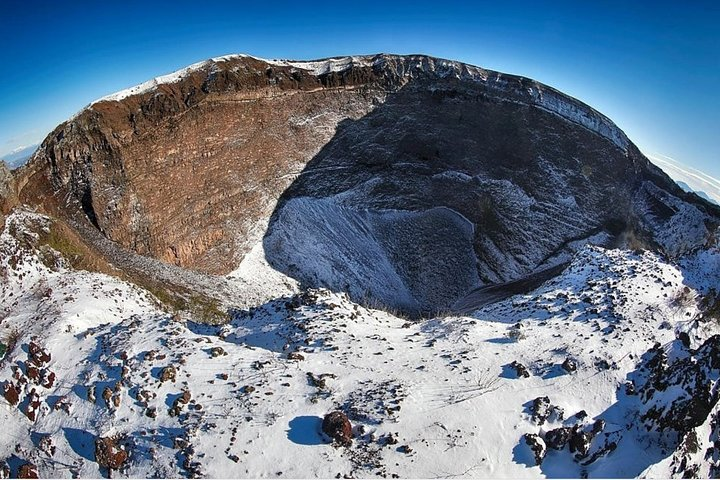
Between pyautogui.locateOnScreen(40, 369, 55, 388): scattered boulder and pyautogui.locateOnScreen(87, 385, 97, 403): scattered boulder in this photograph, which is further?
pyautogui.locateOnScreen(40, 369, 55, 388): scattered boulder

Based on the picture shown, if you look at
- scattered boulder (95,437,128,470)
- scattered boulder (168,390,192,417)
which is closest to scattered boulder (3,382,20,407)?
scattered boulder (95,437,128,470)

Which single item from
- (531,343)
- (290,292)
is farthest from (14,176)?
(531,343)

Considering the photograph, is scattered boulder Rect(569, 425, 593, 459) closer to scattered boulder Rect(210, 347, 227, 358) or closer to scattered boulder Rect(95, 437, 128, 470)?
scattered boulder Rect(210, 347, 227, 358)

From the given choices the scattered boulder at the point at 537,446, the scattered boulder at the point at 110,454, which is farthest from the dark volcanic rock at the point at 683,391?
the scattered boulder at the point at 110,454

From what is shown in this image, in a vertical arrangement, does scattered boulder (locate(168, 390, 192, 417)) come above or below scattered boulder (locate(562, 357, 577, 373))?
below

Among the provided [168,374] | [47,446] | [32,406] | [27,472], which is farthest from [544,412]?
[32,406]

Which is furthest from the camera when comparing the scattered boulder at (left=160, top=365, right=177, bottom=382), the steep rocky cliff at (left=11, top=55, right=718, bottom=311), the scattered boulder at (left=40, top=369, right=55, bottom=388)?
the steep rocky cliff at (left=11, top=55, right=718, bottom=311)
